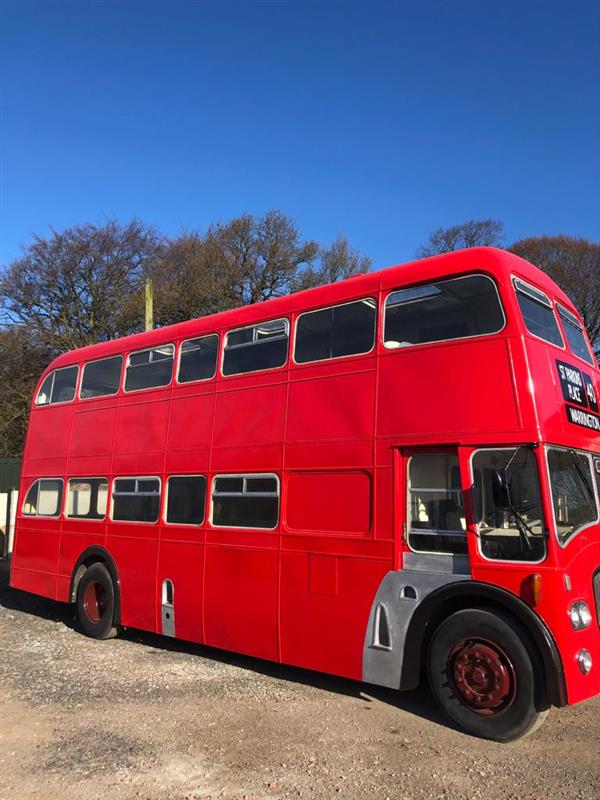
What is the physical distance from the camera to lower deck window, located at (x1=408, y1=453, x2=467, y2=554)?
5.44 m

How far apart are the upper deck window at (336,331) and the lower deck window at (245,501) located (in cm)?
145

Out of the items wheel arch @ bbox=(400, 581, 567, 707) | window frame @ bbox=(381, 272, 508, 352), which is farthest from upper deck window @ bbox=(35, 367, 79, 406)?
wheel arch @ bbox=(400, 581, 567, 707)

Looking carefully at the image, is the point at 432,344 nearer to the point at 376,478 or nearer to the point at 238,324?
the point at 376,478

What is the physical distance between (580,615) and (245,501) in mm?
3656

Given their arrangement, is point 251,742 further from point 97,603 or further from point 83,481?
point 83,481

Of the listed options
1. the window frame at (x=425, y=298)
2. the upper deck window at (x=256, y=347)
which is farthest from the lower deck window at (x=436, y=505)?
the upper deck window at (x=256, y=347)

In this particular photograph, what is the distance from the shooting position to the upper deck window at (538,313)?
18.5ft

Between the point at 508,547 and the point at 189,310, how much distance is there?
88.5 feet

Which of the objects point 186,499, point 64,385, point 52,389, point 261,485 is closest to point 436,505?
point 261,485

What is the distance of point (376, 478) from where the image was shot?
5.96 meters

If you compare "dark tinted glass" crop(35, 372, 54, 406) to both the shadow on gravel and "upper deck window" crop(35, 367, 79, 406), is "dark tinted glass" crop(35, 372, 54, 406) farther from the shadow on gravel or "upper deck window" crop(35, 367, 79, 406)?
the shadow on gravel

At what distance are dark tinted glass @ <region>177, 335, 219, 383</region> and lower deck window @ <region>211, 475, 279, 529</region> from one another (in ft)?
4.64

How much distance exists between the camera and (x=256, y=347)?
7.48 m

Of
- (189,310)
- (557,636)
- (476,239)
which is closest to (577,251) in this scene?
(476,239)
